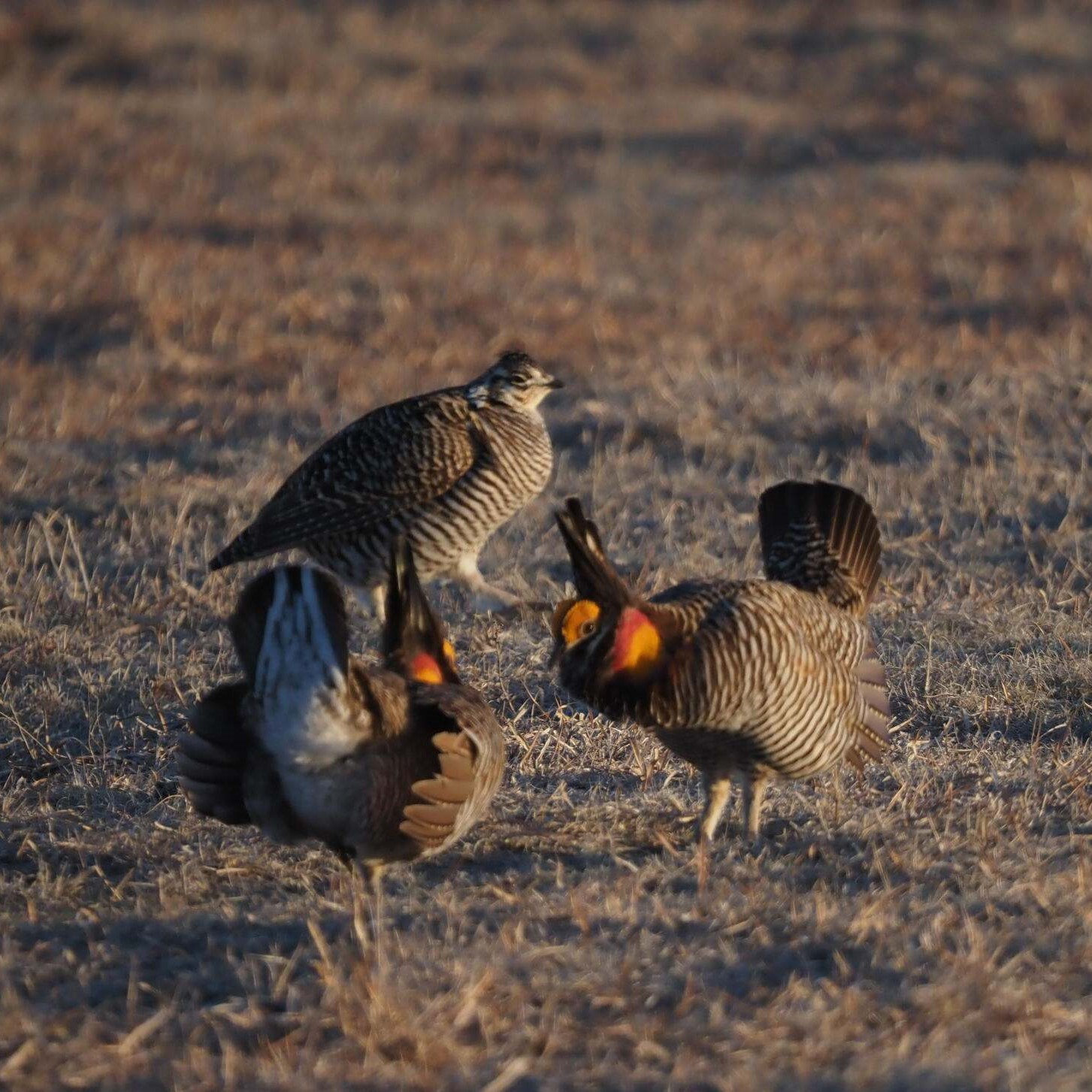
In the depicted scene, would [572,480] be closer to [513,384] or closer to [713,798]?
[513,384]

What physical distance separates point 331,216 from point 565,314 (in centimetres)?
297

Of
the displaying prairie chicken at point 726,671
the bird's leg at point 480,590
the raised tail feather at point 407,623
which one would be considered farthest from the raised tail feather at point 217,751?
the bird's leg at point 480,590

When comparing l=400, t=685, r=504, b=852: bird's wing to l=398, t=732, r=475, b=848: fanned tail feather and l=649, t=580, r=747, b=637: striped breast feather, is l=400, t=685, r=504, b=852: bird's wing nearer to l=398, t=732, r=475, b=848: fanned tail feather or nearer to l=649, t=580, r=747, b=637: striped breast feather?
l=398, t=732, r=475, b=848: fanned tail feather

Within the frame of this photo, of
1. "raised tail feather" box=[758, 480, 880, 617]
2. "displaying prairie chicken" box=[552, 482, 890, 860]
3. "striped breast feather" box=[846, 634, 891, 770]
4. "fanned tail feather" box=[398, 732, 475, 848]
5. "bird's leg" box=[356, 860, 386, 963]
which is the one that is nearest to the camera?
"bird's leg" box=[356, 860, 386, 963]

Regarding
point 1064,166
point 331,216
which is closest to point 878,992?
point 331,216

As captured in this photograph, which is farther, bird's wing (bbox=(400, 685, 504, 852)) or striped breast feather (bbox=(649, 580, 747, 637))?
striped breast feather (bbox=(649, 580, 747, 637))

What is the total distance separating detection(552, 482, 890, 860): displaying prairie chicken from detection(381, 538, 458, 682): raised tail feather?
1.41 feet

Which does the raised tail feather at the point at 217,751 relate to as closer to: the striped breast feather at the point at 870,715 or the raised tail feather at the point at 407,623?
the raised tail feather at the point at 407,623

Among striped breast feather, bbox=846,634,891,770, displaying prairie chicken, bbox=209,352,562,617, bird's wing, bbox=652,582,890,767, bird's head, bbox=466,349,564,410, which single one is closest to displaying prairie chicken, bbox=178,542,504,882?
bird's wing, bbox=652,582,890,767

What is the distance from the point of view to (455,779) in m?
3.45

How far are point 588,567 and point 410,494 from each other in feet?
6.64

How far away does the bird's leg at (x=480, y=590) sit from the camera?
18.5ft

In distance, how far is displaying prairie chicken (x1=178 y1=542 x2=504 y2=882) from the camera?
3.25 metres

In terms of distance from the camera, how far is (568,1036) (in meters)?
2.96
